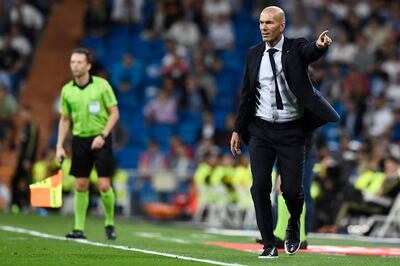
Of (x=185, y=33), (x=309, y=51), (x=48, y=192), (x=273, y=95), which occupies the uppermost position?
(x=185, y=33)

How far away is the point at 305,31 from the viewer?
2728 cm

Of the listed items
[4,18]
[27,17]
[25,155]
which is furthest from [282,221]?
[4,18]

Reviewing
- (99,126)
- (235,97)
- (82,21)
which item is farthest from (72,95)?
(82,21)

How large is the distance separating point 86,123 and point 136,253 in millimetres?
2861

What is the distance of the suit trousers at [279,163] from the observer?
10781mm

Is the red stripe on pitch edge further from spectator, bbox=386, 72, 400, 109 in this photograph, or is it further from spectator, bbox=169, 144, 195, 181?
spectator, bbox=386, 72, 400, 109

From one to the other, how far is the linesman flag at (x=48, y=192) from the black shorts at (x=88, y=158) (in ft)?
4.05

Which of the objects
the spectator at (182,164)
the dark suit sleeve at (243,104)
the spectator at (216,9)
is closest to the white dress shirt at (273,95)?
the dark suit sleeve at (243,104)

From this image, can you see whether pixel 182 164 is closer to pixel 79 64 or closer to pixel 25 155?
pixel 25 155

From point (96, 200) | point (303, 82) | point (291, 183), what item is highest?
point (303, 82)

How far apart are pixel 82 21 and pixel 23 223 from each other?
1200 centimetres

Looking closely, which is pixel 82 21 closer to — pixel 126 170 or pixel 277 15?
pixel 126 170

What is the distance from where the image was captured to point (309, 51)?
10484 millimetres

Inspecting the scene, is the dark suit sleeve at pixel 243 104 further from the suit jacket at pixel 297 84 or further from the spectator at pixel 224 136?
the spectator at pixel 224 136
